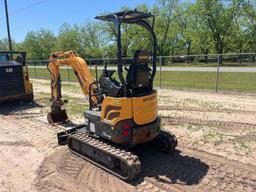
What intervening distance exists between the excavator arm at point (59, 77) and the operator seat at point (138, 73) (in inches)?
44.3

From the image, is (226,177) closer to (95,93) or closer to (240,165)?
(240,165)

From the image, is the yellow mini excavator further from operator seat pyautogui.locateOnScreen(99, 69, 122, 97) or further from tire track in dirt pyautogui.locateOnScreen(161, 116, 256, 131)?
tire track in dirt pyautogui.locateOnScreen(161, 116, 256, 131)

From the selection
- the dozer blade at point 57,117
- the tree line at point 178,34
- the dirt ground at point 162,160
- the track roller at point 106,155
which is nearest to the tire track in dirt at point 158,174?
the dirt ground at point 162,160

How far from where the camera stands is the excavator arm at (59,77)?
6395mm

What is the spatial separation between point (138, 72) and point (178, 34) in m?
55.0

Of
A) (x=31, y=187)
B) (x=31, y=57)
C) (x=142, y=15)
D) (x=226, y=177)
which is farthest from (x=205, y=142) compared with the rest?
(x=31, y=57)

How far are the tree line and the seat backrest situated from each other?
2535 cm

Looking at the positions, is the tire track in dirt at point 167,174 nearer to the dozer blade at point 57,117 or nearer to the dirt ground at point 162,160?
the dirt ground at point 162,160

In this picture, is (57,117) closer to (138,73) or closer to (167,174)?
(138,73)

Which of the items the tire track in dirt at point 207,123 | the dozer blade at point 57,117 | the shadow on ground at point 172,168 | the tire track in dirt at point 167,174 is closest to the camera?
the tire track in dirt at point 167,174

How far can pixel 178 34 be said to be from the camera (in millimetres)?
57438

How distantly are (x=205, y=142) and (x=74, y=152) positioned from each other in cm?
299

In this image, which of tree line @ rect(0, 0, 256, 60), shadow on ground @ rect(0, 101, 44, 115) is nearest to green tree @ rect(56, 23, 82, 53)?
tree line @ rect(0, 0, 256, 60)

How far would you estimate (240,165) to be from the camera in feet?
16.9
